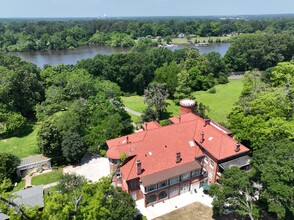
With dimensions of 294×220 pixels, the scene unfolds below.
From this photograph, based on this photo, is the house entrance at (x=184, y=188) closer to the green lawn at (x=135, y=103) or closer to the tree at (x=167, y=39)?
the green lawn at (x=135, y=103)

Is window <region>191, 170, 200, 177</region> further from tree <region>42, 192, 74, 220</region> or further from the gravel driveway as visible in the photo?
tree <region>42, 192, 74, 220</region>

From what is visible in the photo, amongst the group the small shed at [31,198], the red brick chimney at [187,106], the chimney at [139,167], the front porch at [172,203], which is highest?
the red brick chimney at [187,106]

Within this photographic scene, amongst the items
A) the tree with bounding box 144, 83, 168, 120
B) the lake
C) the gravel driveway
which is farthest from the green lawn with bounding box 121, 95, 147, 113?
the lake

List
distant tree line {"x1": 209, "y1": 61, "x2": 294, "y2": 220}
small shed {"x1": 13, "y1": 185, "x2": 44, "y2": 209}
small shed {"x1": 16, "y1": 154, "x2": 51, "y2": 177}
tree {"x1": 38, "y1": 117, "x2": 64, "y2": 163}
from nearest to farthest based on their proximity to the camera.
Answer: distant tree line {"x1": 209, "y1": 61, "x2": 294, "y2": 220} < small shed {"x1": 13, "y1": 185, "x2": 44, "y2": 209} < small shed {"x1": 16, "y1": 154, "x2": 51, "y2": 177} < tree {"x1": 38, "y1": 117, "x2": 64, "y2": 163}

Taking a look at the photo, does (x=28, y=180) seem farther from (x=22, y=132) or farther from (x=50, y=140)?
(x=22, y=132)

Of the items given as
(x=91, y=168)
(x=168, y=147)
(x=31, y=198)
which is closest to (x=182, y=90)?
(x=168, y=147)

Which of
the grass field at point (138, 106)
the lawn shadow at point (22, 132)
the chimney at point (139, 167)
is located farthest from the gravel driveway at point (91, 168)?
the lawn shadow at point (22, 132)

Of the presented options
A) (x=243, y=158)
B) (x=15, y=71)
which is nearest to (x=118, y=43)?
(x=15, y=71)
